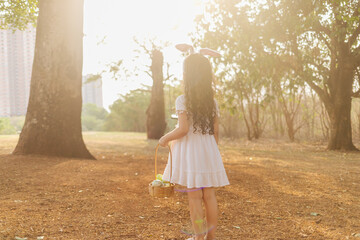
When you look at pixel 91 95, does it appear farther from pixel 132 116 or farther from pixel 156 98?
pixel 156 98

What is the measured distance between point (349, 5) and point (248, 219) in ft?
25.6

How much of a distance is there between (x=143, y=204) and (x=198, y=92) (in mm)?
2058

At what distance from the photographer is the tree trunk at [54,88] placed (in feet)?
23.8

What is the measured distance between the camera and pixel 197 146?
303cm

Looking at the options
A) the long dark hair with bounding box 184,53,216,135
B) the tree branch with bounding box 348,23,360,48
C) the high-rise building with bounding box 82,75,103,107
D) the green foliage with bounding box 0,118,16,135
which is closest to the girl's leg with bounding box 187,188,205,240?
the long dark hair with bounding box 184,53,216,135

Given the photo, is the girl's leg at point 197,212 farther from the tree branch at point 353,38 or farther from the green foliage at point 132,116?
the green foliage at point 132,116

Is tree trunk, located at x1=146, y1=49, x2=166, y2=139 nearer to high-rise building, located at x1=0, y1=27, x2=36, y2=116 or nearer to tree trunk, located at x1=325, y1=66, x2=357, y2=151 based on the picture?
tree trunk, located at x1=325, y1=66, x2=357, y2=151

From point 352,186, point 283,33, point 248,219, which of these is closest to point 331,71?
point 283,33

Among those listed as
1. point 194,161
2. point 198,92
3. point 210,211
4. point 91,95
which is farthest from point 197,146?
point 91,95

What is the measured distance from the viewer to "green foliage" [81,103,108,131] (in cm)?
6844

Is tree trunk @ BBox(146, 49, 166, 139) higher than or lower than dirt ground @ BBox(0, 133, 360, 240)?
higher

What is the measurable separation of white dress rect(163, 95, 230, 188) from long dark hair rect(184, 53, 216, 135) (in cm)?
6

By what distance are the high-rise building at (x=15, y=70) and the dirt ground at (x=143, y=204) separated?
90.9 ft

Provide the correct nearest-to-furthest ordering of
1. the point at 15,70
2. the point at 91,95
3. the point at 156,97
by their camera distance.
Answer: the point at 156,97
the point at 15,70
the point at 91,95
